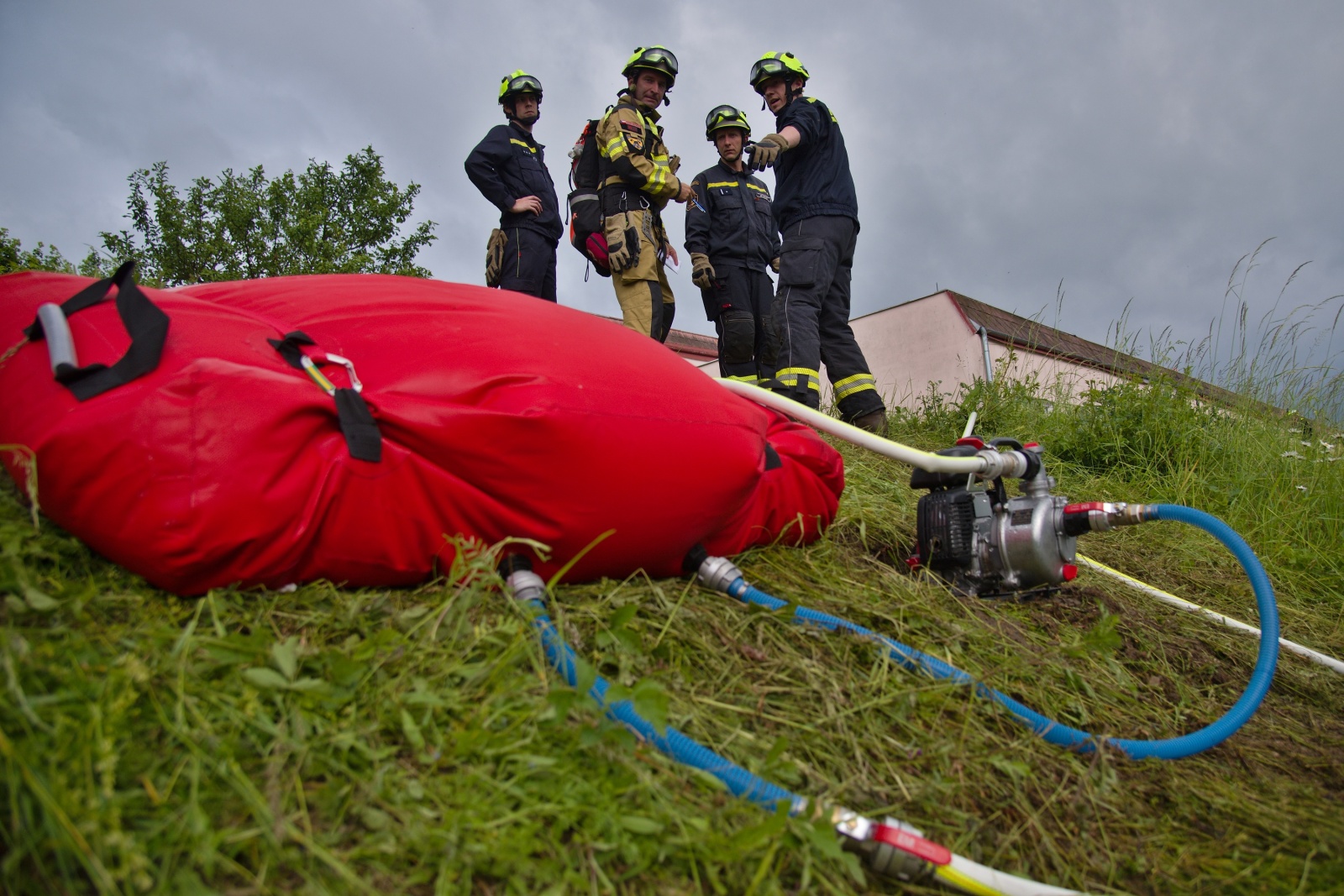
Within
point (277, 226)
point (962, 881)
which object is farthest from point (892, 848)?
point (277, 226)

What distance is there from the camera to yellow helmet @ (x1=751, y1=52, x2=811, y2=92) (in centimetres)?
450

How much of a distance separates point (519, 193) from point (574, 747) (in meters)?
4.71

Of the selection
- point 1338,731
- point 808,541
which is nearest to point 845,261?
point 808,541

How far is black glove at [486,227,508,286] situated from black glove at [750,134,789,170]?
1.94 m

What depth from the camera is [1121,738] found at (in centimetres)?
149

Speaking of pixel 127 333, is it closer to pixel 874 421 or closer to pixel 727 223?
pixel 874 421

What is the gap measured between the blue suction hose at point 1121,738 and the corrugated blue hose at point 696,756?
45cm

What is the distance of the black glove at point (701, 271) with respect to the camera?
4.96 metres

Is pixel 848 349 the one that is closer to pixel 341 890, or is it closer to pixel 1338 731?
pixel 1338 731

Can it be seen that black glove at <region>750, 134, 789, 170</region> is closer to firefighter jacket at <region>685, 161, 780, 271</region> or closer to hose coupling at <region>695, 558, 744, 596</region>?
firefighter jacket at <region>685, 161, 780, 271</region>

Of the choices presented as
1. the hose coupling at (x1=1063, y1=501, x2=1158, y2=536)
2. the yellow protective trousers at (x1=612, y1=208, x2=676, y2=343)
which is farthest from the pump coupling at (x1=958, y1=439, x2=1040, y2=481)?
the yellow protective trousers at (x1=612, y1=208, x2=676, y2=343)

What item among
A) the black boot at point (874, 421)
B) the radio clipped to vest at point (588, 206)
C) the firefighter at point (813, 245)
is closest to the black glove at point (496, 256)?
the radio clipped to vest at point (588, 206)

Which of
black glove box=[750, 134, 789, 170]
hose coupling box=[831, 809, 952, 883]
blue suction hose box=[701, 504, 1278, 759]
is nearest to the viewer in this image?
hose coupling box=[831, 809, 952, 883]

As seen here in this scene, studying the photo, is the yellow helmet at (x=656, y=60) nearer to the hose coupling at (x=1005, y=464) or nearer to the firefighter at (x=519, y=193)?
the firefighter at (x=519, y=193)
